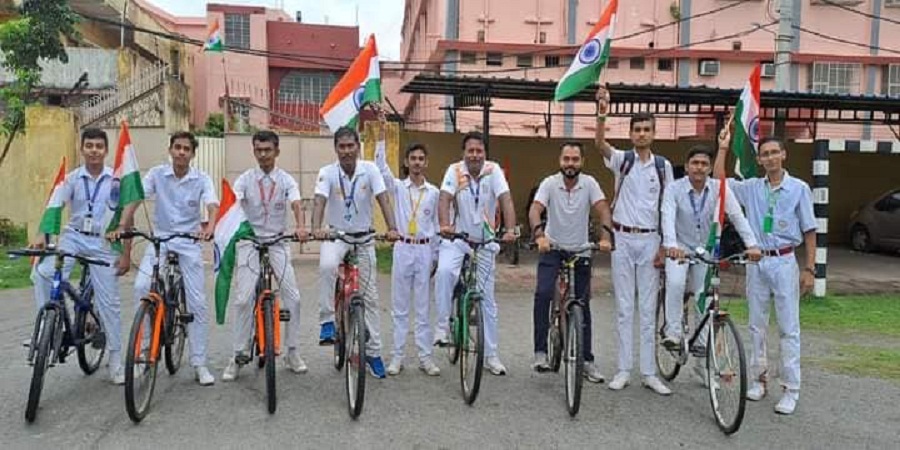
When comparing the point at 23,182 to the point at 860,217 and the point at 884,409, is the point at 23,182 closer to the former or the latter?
the point at 884,409

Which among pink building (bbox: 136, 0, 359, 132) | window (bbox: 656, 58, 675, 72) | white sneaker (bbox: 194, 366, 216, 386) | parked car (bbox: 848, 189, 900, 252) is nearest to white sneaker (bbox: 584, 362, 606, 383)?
white sneaker (bbox: 194, 366, 216, 386)

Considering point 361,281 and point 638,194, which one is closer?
point 638,194

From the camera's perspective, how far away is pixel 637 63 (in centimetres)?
2580

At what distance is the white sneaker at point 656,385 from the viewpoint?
557 cm

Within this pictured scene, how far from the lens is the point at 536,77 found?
24.4 m

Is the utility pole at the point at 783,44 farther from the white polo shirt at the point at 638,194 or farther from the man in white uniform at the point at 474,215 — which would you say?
the man in white uniform at the point at 474,215

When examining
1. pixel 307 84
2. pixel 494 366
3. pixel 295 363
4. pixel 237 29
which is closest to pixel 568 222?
pixel 494 366

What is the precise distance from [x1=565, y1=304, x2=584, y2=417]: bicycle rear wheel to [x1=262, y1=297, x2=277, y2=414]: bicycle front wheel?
199 centimetres

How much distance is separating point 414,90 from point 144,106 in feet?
23.1

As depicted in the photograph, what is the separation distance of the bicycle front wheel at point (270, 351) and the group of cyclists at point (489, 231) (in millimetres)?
600

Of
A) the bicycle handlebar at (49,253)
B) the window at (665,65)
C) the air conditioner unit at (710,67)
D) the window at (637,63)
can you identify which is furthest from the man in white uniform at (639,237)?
the air conditioner unit at (710,67)

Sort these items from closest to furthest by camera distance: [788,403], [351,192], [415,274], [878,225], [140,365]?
1. [140,365]
2. [788,403]
3. [351,192]
4. [415,274]
5. [878,225]

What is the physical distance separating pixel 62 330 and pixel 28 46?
15.3 meters

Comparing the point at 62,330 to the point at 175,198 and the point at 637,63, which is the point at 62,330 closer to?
the point at 175,198
